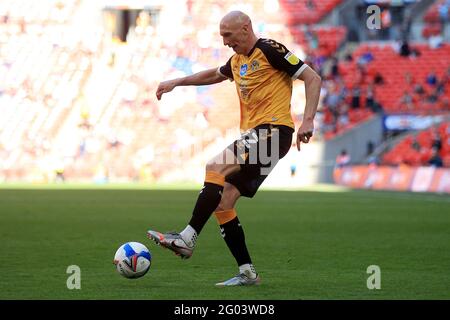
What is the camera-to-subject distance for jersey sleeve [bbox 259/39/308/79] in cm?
891

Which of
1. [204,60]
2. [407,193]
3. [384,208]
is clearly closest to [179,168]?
[204,60]

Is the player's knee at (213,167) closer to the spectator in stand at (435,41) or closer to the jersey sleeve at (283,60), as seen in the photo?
the jersey sleeve at (283,60)

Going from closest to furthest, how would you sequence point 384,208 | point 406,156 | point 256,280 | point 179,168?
1. point 256,280
2. point 384,208
3. point 406,156
4. point 179,168

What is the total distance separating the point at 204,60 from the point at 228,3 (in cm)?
361

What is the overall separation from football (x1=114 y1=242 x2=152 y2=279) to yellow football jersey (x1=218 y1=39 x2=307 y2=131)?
1.39m

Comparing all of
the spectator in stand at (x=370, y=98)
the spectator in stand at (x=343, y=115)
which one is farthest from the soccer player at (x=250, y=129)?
the spectator in stand at (x=370, y=98)

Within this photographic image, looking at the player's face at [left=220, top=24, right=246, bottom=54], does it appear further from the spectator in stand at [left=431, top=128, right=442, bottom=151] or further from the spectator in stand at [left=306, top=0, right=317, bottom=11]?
the spectator in stand at [left=306, top=0, right=317, bottom=11]

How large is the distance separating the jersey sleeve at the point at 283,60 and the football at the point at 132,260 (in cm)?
192

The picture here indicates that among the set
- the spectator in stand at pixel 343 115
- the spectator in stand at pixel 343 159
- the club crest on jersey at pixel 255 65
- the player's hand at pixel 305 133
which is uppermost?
the club crest on jersey at pixel 255 65

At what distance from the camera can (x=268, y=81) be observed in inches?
356

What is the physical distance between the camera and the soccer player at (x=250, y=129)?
8.83 m

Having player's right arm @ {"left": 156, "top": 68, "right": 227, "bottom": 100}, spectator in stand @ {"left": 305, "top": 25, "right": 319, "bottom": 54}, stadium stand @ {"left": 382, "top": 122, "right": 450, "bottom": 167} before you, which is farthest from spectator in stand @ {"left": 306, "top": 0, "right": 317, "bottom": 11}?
player's right arm @ {"left": 156, "top": 68, "right": 227, "bottom": 100}

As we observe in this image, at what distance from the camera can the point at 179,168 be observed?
44.3m
